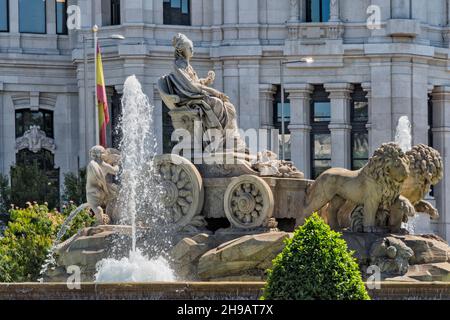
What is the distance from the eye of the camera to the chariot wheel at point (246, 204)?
135 ft

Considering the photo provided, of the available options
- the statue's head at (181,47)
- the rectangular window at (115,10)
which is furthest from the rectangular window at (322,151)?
the statue's head at (181,47)

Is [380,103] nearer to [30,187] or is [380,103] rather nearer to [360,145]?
[360,145]

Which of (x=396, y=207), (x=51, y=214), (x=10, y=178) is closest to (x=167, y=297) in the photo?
(x=396, y=207)

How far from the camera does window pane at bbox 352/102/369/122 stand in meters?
88.9

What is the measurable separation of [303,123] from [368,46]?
4.05 m

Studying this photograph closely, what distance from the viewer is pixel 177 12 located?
90000mm

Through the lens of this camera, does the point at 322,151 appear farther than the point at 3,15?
No

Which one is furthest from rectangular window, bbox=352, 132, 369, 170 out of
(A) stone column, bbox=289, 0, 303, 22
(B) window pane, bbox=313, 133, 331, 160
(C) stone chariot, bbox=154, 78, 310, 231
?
(C) stone chariot, bbox=154, 78, 310, 231

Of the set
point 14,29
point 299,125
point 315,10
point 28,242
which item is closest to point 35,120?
point 14,29

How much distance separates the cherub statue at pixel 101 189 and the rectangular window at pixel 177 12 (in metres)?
46.0

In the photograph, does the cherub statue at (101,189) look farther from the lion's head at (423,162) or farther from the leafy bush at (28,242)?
the lion's head at (423,162)

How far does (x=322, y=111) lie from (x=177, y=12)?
23.8ft
